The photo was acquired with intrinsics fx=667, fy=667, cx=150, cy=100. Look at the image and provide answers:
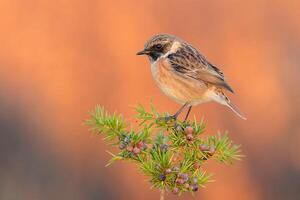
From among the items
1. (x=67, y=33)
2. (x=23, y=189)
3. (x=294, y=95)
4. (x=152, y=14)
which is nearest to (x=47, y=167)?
(x=23, y=189)

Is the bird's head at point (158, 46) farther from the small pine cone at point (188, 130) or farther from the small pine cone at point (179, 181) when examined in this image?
the small pine cone at point (179, 181)

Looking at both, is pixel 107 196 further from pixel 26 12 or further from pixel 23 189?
pixel 26 12

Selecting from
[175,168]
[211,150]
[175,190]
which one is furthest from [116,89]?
[175,190]

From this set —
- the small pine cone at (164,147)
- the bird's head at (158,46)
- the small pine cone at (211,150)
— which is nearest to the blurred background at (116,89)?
the bird's head at (158,46)

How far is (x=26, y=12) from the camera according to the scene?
15.3 metres

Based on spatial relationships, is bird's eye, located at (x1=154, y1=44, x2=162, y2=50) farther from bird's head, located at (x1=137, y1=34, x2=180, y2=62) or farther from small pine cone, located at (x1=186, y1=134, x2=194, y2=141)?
small pine cone, located at (x1=186, y1=134, x2=194, y2=141)

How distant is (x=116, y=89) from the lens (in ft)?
47.2

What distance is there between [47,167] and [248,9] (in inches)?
241

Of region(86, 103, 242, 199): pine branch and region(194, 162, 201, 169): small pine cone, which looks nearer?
region(86, 103, 242, 199): pine branch

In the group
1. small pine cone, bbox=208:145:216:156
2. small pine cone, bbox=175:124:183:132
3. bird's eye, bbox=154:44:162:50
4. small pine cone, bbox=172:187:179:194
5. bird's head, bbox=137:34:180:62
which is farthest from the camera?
bird's eye, bbox=154:44:162:50

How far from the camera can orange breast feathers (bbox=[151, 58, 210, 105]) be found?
19.8 feet

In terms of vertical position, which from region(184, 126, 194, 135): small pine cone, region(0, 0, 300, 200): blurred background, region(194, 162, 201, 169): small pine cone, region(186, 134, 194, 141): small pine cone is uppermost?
region(0, 0, 300, 200): blurred background

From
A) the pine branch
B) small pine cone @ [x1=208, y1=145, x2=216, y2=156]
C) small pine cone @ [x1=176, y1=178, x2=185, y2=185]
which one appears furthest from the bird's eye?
small pine cone @ [x1=176, y1=178, x2=185, y2=185]

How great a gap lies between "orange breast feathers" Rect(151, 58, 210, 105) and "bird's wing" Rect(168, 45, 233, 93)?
6 cm
